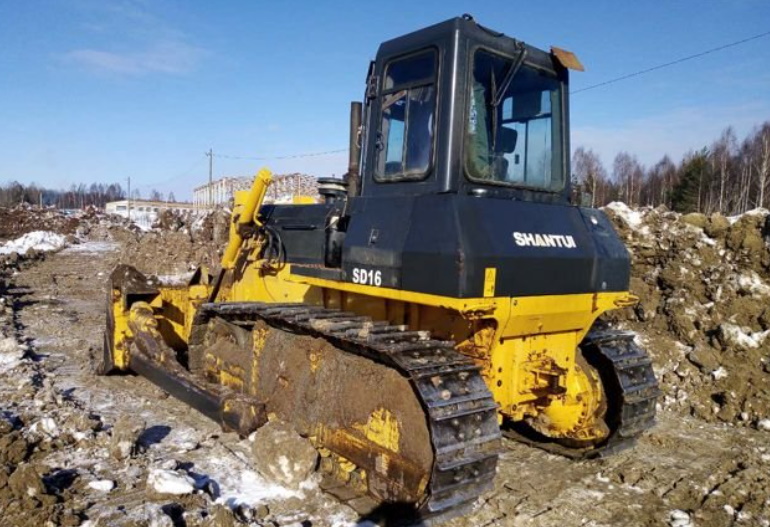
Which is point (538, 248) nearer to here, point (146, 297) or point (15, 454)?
point (15, 454)

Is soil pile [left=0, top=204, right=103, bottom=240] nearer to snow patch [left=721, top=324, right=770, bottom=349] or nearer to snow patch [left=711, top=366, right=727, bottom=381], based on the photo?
snow patch [left=721, top=324, right=770, bottom=349]

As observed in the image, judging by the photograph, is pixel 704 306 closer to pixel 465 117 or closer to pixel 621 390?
pixel 621 390

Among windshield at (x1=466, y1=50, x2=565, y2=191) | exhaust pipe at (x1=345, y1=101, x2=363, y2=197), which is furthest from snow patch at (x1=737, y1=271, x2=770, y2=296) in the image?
exhaust pipe at (x1=345, y1=101, x2=363, y2=197)

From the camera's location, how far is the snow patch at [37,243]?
72.9ft

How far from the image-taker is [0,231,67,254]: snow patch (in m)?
22.2

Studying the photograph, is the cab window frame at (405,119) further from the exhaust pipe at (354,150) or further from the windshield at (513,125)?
the exhaust pipe at (354,150)

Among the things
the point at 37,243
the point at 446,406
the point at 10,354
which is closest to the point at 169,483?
the point at 446,406

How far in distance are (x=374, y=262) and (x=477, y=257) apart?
0.80 metres

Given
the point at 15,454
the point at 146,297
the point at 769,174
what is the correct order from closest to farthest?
the point at 15,454 < the point at 146,297 < the point at 769,174

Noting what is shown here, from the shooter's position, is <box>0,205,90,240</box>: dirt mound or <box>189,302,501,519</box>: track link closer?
<box>189,302,501,519</box>: track link

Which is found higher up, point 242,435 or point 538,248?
point 538,248

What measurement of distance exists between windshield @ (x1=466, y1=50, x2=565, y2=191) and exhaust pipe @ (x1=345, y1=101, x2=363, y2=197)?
104cm

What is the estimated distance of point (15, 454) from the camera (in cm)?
455

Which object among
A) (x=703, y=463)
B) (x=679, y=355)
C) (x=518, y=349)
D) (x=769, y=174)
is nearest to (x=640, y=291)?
(x=679, y=355)
